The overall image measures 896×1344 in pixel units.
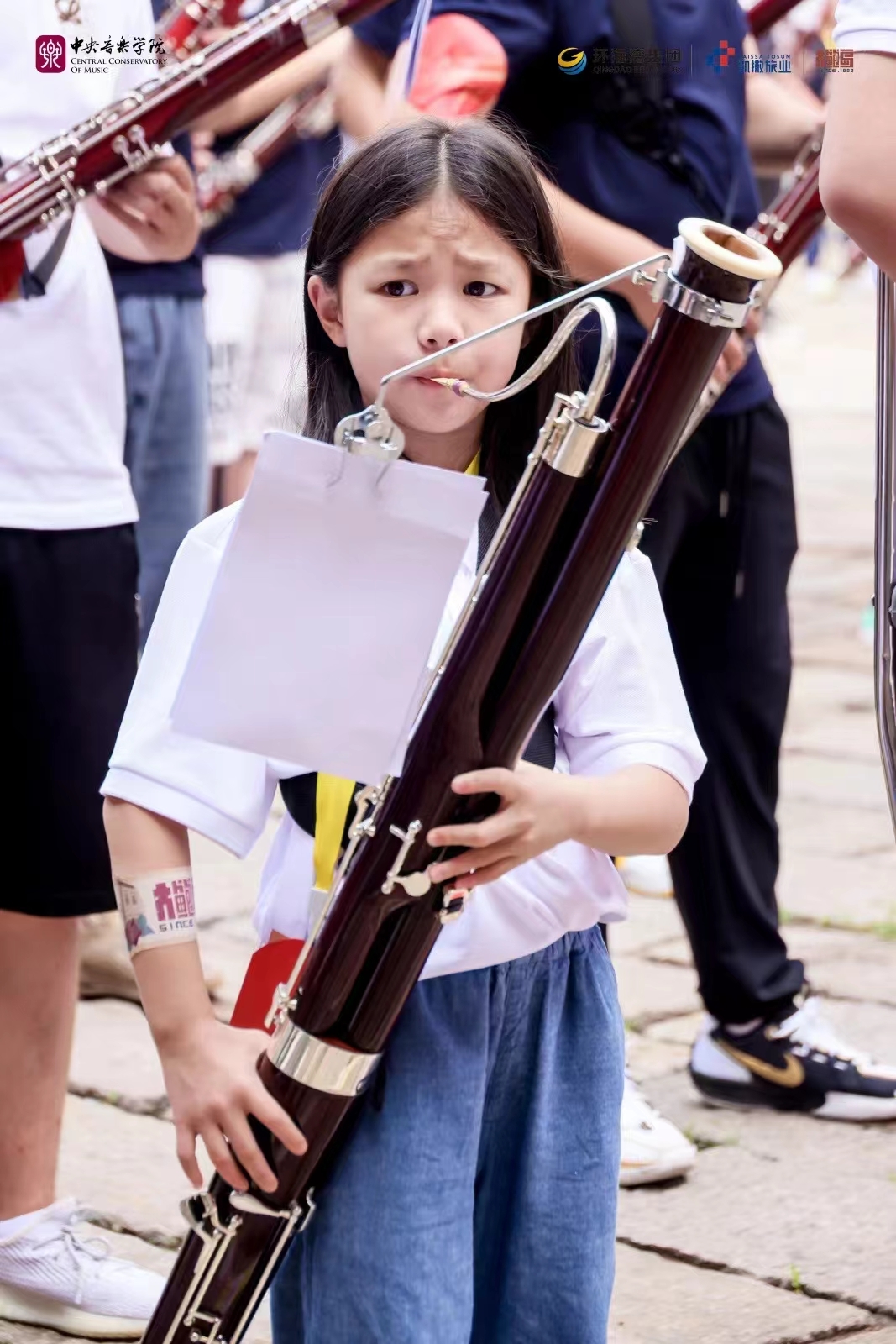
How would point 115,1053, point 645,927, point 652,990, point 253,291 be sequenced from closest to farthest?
point 115,1053 < point 652,990 < point 645,927 < point 253,291

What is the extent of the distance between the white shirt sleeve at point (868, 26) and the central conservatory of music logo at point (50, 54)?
2.91ft

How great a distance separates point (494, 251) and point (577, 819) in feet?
1.50

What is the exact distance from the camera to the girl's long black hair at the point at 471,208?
1.54 metres

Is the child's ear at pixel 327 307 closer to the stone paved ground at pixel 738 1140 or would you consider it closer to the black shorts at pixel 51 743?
the black shorts at pixel 51 743

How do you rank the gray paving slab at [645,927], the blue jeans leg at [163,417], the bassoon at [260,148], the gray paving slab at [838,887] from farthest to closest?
the bassoon at [260,148]
the gray paving slab at [838,887]
the gray paving slab at [645,927]
the blue jeans leg at [163,417]

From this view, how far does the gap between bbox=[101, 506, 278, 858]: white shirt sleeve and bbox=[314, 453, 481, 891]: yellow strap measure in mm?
43

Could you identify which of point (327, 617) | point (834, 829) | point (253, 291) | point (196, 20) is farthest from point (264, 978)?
point (253, 291)

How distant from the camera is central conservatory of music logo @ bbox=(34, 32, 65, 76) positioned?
2.09 m

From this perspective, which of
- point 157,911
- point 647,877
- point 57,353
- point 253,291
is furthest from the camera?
point 253,291

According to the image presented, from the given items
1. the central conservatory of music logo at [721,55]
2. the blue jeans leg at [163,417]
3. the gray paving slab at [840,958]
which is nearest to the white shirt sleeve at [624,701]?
the central conservatory of music logo at [721,55]

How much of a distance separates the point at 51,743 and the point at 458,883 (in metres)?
0.85

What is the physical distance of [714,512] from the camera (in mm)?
2705

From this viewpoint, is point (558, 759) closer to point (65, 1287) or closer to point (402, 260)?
point (402, 260)

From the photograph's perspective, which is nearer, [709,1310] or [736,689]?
[709,1310]
